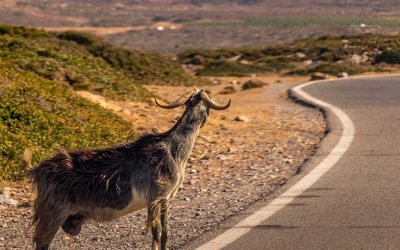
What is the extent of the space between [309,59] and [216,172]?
147 feet

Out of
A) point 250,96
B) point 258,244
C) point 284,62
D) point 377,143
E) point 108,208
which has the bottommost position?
point 284,62

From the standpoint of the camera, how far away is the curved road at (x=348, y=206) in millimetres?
8375

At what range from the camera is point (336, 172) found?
1208 cm

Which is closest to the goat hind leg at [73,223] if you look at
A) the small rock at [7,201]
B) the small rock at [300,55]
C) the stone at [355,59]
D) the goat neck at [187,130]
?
the goat neck at [187,130]

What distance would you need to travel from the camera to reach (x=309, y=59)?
56.8 meters

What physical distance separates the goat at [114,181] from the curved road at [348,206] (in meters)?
1.13

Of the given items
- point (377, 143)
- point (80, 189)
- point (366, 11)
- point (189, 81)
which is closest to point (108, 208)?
point (80, 189)

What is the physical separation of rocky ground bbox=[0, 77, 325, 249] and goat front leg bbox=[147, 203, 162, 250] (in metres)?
0.78

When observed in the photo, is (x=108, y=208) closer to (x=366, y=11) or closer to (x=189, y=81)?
(x=189, y=81)

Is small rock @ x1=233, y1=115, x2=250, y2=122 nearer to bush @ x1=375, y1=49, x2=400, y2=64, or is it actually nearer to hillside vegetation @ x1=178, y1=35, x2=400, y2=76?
hillside vegetation @ x1=178, y1=35, x2=400, y2=76

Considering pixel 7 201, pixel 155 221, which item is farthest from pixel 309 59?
pixel 155 221

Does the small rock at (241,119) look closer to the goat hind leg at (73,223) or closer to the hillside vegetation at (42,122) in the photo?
the hillside vegetation at (42,122)

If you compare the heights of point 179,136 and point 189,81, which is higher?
point 179,136

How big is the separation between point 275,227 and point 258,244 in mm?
732
